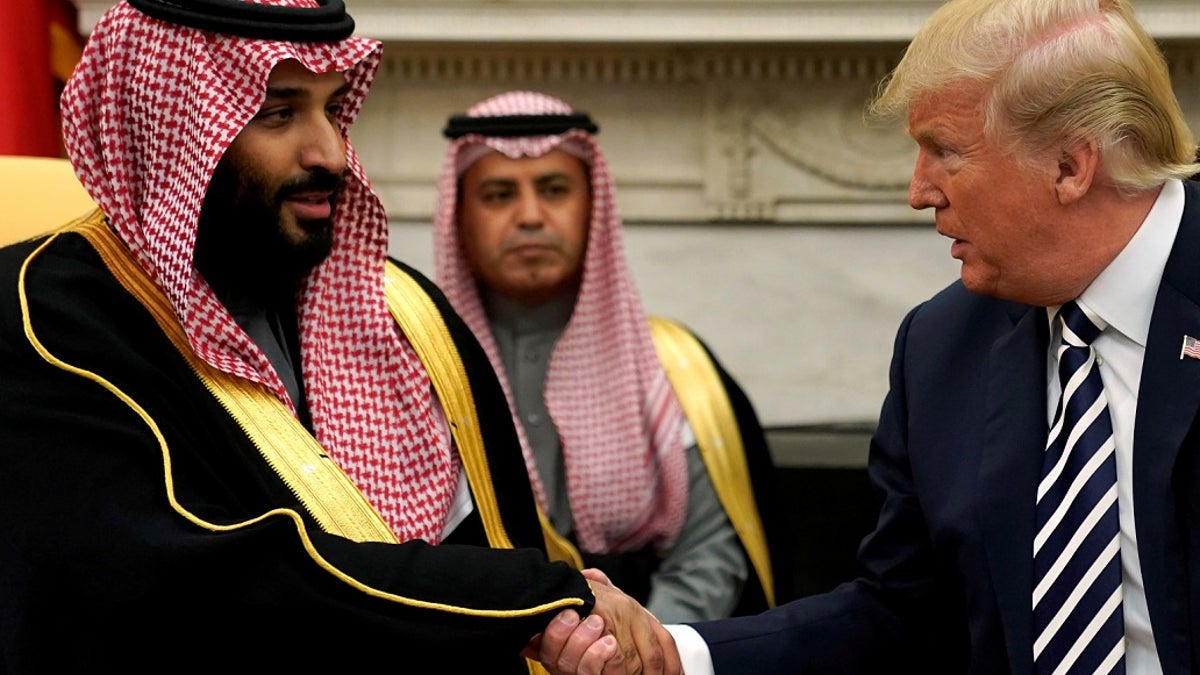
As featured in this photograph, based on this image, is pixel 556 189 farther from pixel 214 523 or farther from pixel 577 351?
pixel 214 523

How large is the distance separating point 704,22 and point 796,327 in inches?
36.4

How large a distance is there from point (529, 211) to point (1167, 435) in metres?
2.14

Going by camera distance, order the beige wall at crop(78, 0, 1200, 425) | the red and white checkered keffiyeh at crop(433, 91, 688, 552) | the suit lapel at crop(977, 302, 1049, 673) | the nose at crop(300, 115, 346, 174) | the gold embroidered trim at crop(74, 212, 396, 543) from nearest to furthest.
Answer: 1. the suit lapel at crop(977, 302, 1049, 673)
2. the gold embroidered trim at crop(74, 212, 396, 543)
3. the nose at crop(300, 115, 346, 174)
4. the red and white checkered keffiyeh at crop(433, 91, 688, 552)
5. the beige wall at crop(78, 0, 1200, 425)

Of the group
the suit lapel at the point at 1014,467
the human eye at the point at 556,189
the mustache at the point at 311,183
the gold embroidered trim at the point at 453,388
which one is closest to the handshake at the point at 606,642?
the gold embroidered trim at the point at 453,388

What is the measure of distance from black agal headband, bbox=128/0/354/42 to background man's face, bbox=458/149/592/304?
163 centimetres

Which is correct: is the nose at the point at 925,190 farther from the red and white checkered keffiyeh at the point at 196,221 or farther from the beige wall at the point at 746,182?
the beige wall at the point at 746,182

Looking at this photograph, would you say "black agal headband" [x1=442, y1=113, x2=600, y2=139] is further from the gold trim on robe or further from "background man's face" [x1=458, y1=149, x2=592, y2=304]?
the gold trim on robe

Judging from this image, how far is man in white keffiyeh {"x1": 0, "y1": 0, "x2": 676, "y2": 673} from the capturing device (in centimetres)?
252

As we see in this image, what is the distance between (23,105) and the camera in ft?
14.8

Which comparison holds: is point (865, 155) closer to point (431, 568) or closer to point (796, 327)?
point (796, 327)

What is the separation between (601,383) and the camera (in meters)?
4.30

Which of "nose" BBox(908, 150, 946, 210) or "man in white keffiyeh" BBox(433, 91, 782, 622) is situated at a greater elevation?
"nose" BBox(908, 150, 946, 210)

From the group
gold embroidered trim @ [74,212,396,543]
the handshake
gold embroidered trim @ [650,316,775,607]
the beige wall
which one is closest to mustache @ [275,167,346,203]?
gold embroidered trim @ [74,212,396,543]

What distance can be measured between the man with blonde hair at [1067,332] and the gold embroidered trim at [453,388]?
0.72 meters
